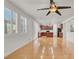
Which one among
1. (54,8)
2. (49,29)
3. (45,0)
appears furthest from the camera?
(49,29)

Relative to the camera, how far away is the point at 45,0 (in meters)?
6.28

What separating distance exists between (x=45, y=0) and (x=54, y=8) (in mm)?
836

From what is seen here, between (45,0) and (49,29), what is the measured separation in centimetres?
2335

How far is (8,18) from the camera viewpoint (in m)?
7.23
